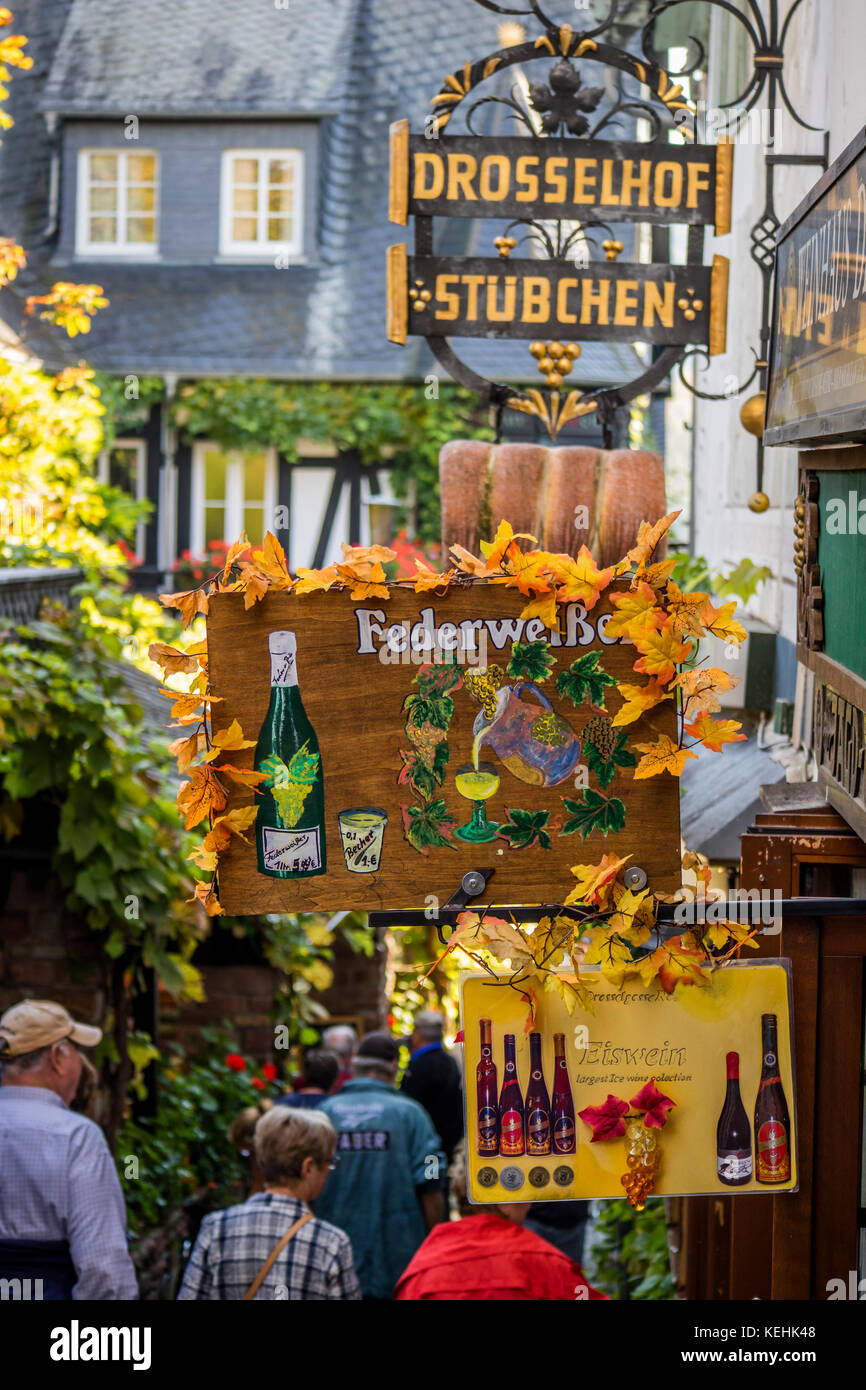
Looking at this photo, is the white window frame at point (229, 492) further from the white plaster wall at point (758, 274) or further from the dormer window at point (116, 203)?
the white plaster wall at point (758, 274)

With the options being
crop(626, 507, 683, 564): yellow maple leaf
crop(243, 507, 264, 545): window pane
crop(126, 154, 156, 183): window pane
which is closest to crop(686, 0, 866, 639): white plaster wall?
crop(626, 507, 683, 564): yellow maple leaf

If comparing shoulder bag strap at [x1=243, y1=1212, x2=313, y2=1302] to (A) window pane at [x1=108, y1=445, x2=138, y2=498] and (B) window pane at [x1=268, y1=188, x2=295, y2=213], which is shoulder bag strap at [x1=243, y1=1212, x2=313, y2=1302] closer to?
(A) window pane at [x1=108, y1=445, x2=138, y2=498]

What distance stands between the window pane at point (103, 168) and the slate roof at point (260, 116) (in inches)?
20.0

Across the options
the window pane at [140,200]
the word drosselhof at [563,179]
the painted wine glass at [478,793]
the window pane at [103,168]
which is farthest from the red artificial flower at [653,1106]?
the window pane at [103,168]

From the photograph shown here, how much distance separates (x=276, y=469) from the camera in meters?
15.8

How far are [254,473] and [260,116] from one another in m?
3.93

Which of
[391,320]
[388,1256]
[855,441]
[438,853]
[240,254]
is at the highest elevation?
[240,254]

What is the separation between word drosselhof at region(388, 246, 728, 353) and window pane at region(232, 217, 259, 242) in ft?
44.1

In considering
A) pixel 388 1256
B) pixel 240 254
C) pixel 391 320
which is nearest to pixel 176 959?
pixel 388 1256

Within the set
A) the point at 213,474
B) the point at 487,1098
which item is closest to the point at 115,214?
the point at 213,474

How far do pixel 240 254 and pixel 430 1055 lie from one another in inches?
464

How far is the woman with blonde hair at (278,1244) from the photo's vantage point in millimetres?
3748

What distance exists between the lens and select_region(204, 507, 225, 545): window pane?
16062 mm
